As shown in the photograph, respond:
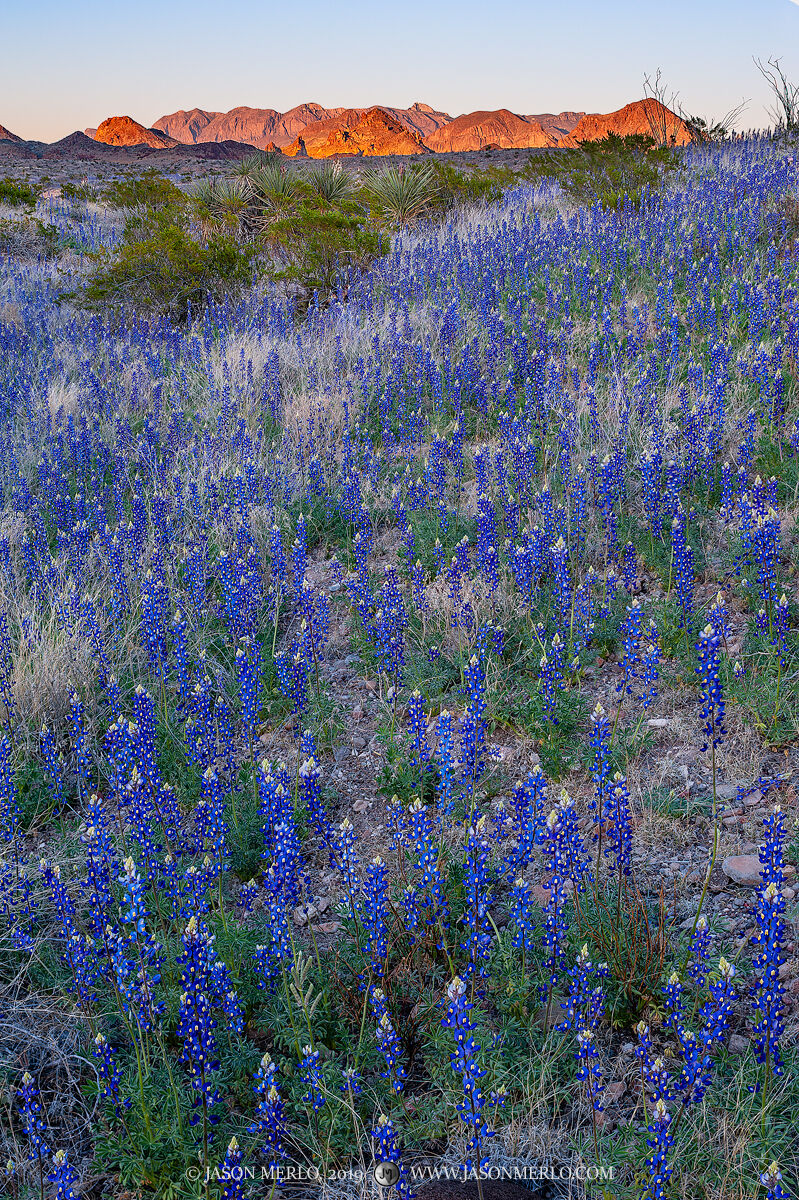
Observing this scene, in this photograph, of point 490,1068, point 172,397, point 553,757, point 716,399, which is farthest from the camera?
point 172,397

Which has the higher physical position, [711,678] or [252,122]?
[252,122]

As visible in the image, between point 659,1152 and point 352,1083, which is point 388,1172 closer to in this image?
point 352,1083

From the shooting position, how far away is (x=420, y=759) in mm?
3410

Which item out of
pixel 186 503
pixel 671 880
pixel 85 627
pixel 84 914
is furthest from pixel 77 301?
pixel 671 880

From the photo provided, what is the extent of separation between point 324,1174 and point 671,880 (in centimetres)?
163

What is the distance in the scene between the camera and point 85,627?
4.70 metres

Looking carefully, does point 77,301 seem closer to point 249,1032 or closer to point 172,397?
point 172,397

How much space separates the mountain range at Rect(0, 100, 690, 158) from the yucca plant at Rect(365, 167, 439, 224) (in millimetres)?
4819

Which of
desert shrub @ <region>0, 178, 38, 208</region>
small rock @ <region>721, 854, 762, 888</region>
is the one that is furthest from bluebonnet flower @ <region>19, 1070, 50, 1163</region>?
desert shrub @ <region>0, 178, 38, 208</region>

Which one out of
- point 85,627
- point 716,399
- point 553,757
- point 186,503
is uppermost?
point 716,399

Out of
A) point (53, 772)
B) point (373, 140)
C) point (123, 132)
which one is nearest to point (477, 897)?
point (53, 772)

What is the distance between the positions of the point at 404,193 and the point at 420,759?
50.0 feet

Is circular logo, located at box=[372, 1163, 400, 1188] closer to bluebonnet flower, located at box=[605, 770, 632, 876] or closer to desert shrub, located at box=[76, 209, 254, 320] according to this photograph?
bluebonnet flower, located at box=[605, 770, 632, 876]

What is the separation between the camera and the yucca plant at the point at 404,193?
15.5 meters
